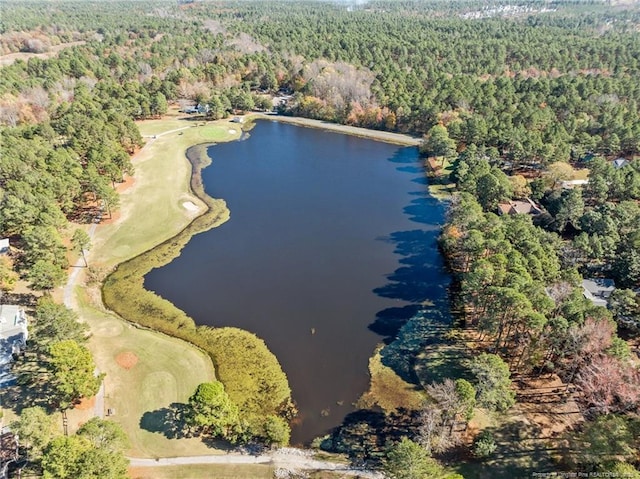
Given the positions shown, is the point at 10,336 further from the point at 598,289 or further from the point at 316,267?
the point at 598,289

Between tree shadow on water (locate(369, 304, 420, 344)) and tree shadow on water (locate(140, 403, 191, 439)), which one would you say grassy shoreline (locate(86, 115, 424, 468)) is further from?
tree shadow on water (locate(369, 304, 420, 344))

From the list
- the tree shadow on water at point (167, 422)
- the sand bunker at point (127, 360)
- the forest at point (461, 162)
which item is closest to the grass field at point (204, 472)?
the tree shadow on water at point (167, 422)

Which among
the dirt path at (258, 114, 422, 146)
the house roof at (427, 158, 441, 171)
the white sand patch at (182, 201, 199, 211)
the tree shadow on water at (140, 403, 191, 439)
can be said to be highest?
the dirt path at (258, 114, 422, 146)

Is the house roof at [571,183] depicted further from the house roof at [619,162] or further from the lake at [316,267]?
the lake at [316,267]

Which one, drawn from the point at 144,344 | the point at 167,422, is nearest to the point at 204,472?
the point at 167,422

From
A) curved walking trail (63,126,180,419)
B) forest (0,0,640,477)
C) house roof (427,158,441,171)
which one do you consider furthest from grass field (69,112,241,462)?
house roof (427,158,441,171)
